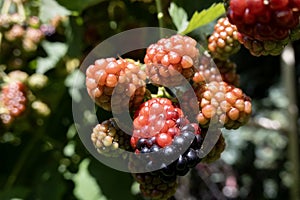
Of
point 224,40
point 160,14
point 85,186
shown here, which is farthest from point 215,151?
point 85,186

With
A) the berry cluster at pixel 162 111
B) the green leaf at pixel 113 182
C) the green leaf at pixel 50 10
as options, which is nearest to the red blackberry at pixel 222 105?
the berry cluster at pixel 162 111

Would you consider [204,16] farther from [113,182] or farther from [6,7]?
[6,7]

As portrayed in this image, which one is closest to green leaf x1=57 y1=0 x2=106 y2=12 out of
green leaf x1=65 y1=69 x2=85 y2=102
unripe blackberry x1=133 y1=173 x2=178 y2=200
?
green leaf x1=65 y1=69 x2=85 y2=102

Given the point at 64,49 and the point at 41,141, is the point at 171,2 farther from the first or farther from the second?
the point at 41,141

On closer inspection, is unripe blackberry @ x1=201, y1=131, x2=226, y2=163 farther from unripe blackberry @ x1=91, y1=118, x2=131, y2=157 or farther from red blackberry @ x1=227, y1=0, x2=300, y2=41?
red blackberry @ x1=227, y1=0, x2=300, y2=41

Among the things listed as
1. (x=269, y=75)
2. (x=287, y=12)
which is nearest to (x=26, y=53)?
(x=287, y=12)
